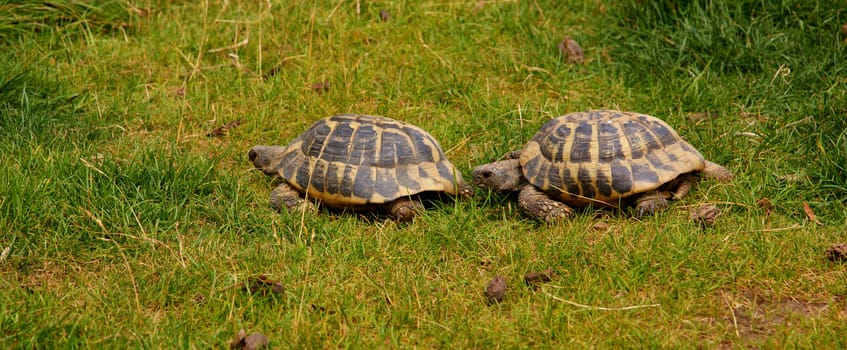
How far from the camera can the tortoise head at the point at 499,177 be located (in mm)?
5844

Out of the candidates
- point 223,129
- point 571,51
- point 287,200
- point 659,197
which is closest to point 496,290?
point 659,197

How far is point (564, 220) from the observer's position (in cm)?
562

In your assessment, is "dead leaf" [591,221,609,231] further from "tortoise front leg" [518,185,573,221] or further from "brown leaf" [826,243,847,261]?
"brown leaf" [826,243,847,261]

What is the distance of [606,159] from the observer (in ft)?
18.4

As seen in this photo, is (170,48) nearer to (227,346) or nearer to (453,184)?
(453,184)

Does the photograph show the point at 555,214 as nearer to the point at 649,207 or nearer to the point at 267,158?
the point at 649,207

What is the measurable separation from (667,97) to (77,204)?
4.43 meters

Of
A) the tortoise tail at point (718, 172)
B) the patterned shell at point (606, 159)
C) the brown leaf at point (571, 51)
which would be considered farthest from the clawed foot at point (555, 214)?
the brown leaf at point (571, 51)

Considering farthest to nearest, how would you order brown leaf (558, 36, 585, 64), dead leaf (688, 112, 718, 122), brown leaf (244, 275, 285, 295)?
brown leaf (558, 36, 585, 64), dead leaf (688, 112, 718, 122), brown leaf (244, 275, 285, 295)

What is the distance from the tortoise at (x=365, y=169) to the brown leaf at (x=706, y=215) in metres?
1.46

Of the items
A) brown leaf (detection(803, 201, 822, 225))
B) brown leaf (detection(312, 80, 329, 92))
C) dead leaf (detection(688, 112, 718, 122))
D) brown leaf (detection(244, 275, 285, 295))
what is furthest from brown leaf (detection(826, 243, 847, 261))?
brown leaf (detection(312, 80, 329, 92))

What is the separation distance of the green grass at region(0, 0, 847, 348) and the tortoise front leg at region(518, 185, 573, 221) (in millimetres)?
85

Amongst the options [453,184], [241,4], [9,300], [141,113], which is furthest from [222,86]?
[9,300]

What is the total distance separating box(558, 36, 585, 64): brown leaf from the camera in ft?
25.4
